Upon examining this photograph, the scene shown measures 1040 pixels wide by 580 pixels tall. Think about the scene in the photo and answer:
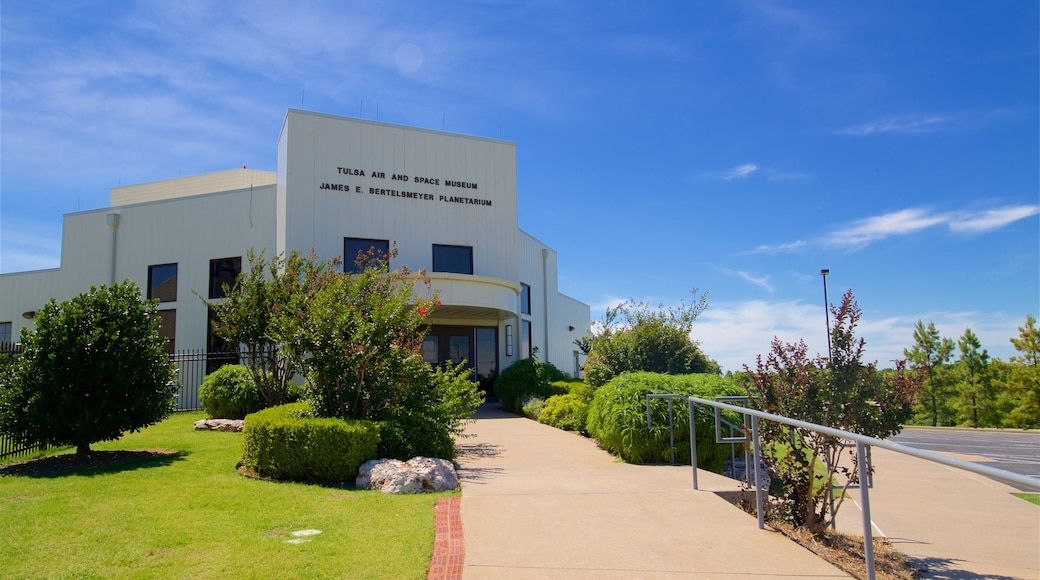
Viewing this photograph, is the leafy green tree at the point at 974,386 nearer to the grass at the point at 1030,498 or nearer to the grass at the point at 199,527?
the grass at the point at 1030,498

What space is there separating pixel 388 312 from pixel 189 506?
3.82 m

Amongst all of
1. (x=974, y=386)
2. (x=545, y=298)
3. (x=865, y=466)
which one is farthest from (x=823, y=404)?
(x=974, y=386)

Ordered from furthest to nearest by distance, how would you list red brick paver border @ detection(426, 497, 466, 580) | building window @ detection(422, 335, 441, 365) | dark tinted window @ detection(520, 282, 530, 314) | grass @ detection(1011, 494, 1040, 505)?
dark tinted window @ detection(520, 282, 530, 314) → building window @ detection(422, 335, 441, 365) → grass @ detection(1011, 494, 1040, 505) → red brick paver border @ detection(426, 497, 466, 580)

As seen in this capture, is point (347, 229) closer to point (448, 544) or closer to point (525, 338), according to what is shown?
point (525, 338)

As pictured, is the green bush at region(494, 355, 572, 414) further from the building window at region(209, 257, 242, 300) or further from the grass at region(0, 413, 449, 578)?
the grass at region(0, 413, 449, 578)

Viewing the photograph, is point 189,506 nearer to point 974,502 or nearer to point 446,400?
point 446,400

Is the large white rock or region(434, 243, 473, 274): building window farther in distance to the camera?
region(434, 243, 473, 274): building window

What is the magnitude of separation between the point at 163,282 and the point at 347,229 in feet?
23.6

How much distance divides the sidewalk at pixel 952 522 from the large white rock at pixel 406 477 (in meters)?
4.64

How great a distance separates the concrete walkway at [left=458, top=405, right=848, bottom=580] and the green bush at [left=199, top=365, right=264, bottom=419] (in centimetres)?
742

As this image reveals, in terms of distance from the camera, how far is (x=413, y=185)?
20.3m

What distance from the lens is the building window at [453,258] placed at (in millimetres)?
20422

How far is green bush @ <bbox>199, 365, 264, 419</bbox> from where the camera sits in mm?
14492

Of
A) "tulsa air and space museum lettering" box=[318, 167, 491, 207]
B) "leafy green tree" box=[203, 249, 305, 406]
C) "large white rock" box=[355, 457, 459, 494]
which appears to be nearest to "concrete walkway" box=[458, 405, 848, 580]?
"large white rock" box=[355, 457, 459, 494]
